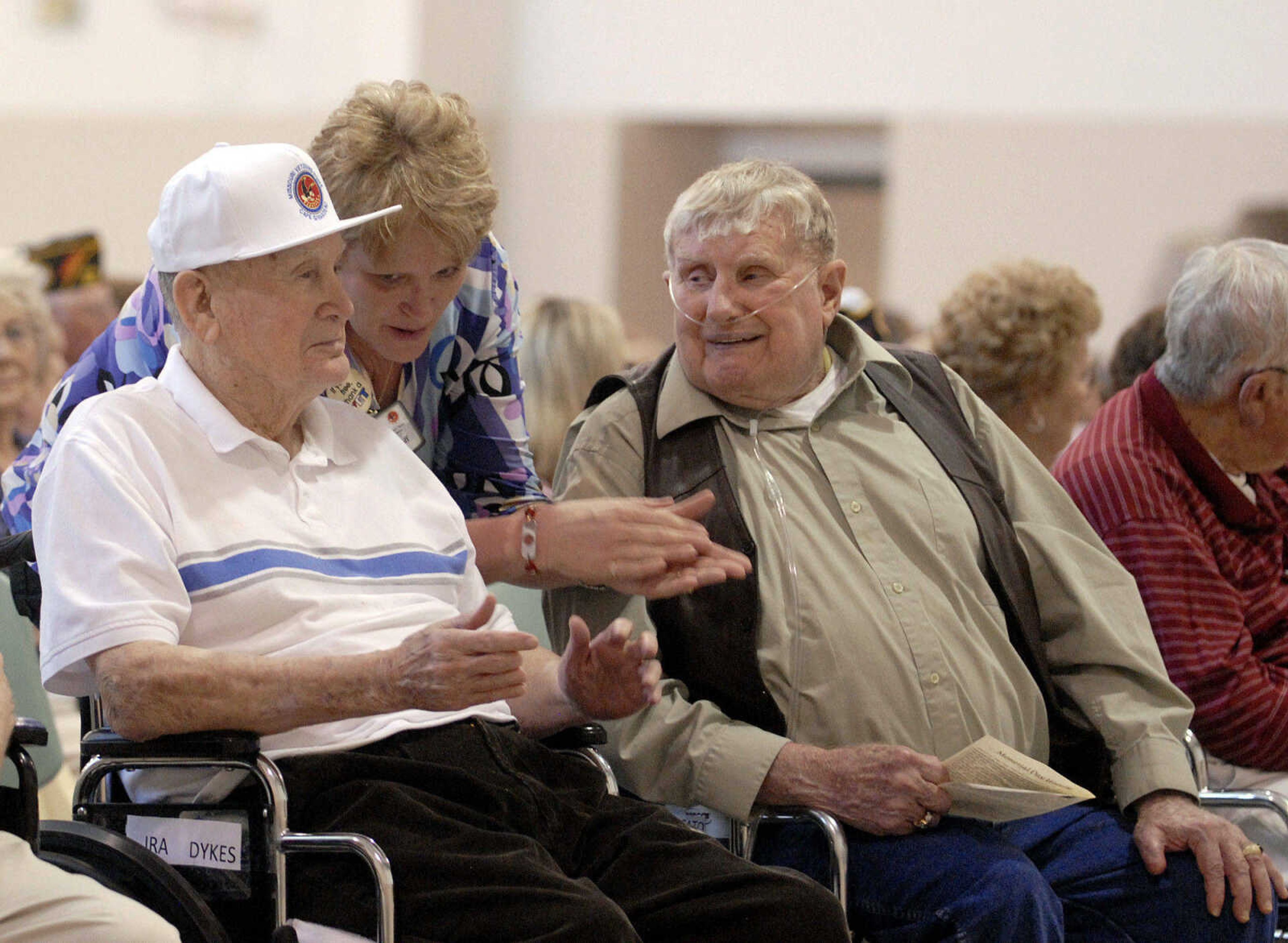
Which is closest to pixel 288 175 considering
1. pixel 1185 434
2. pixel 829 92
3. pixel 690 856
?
pixel 690 856

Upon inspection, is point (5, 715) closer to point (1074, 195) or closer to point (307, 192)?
point (307, 192)

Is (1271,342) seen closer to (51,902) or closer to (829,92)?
(51,902)

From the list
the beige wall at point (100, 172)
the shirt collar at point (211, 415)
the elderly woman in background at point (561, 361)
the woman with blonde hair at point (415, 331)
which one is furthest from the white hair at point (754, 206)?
the beige wall at point (100, 172)

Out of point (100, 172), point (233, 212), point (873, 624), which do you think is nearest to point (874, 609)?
point (873, 624)

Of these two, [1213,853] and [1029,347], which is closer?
[1213,853]

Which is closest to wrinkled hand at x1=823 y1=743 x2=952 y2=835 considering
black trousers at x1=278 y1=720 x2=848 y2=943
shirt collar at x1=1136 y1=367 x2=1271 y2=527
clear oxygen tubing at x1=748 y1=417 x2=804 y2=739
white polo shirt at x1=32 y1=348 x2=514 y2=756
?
clear oxygen tubing at x1=748 y1=417 x2=804 y2=739

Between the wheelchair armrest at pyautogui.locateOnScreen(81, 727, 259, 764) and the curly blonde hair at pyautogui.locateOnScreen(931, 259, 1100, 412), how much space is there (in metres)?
2.04

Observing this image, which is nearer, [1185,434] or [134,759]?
[134,759]

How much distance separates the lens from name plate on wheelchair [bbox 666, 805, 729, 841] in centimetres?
219

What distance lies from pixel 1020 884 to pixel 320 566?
997 millimetres

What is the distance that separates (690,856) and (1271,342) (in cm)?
136

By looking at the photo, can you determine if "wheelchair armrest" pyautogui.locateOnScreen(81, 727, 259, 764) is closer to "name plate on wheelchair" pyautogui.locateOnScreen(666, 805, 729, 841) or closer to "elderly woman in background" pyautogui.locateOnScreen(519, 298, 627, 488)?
"name plate on wheelchair" pyautogui.locateOnScreen(666, 805, 729, 841)

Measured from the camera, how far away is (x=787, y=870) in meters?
1.85

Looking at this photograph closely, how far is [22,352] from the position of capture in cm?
397
